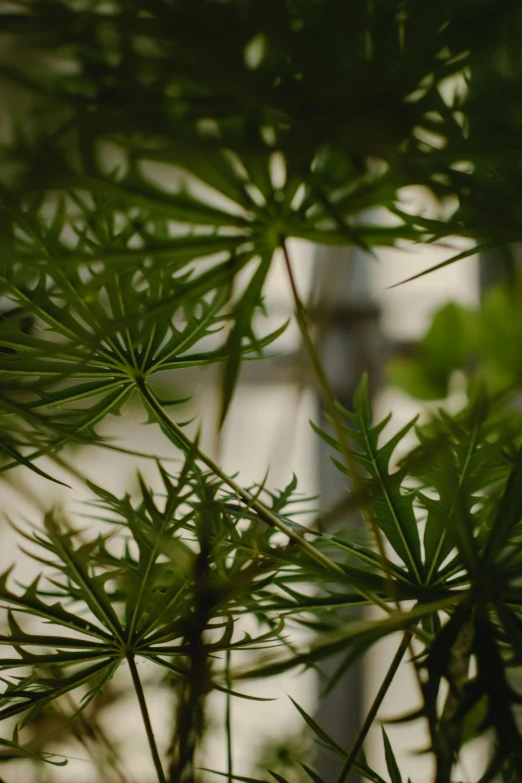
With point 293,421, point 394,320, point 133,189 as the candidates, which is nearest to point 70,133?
point 133,189

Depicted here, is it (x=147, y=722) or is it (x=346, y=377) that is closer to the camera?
(x=147, y=722)

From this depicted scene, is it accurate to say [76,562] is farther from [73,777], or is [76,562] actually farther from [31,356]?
[73,777]

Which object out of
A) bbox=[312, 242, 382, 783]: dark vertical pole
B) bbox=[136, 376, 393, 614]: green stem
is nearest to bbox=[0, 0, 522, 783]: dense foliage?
bbox=[136, 376, 393, 614]: green stem

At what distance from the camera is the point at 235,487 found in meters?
0.30

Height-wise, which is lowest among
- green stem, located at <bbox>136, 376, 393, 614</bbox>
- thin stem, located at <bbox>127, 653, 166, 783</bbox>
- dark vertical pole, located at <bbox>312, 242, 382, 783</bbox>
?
thin stem, located at <bbox>127, 653, 166, 783</bbox>

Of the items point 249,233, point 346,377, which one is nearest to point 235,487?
point 249,233

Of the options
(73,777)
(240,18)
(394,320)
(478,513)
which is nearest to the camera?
(240,18)

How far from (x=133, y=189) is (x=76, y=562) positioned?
174 millimetres

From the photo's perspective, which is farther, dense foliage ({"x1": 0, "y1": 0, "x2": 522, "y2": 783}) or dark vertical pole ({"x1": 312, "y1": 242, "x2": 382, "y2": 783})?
dark vertical pole ({"x1": 312, "y1": 242, "x2": 382, "y2": 783})

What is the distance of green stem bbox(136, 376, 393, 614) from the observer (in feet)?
0.93

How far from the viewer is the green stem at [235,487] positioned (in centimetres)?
28

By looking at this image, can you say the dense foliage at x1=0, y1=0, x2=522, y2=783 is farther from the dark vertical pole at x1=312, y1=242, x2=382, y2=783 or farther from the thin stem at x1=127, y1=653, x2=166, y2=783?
the dark vertical pole at x1=312, y1=242, x2=382, y2=783

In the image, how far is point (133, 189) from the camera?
25 centimetres

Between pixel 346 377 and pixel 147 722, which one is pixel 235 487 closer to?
pixel 147 722
